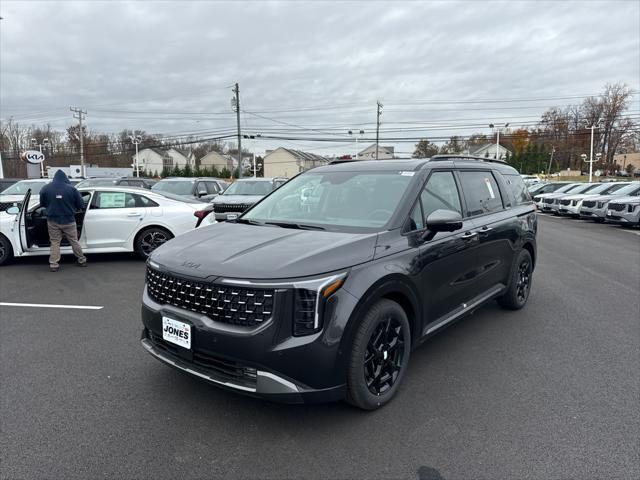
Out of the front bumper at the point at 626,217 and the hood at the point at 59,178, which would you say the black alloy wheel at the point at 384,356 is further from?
the front bumper at the point at 626,217

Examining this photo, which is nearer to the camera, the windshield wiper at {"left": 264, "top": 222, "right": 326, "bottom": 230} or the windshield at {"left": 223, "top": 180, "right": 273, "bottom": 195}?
the windshield wiper at {"left": 264, "top": 222, "right": 326, "bottom": 230}

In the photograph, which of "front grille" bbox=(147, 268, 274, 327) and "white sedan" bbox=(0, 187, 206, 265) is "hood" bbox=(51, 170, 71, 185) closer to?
"white sedan" bbox=(0, 187, 206, 265)

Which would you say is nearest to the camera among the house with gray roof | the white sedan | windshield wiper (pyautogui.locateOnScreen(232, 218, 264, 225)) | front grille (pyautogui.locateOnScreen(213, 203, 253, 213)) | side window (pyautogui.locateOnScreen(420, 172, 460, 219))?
side window (pyautogui.locateOnScreen(420, 172, 460, 219))

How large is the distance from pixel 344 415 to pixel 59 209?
6.68 metres

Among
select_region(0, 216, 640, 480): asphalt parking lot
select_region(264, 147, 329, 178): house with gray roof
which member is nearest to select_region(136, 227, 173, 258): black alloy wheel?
select_region(0, 216, 640, 480): asphalt parking lot

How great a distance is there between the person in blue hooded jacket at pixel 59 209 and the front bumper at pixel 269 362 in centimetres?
600

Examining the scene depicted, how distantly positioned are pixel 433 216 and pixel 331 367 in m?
1.44

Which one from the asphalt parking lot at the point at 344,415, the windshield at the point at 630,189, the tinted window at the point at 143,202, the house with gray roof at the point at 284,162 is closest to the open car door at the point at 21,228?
the tinted window at the point at 143,202

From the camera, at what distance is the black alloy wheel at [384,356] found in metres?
3.06

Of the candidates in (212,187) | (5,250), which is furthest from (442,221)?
(212,187)

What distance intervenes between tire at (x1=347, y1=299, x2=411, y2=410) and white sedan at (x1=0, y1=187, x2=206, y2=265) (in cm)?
623

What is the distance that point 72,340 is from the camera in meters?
4.50

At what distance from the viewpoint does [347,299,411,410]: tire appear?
9.38 ft

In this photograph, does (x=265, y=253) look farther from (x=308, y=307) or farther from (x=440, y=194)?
(x=440, y=194)
